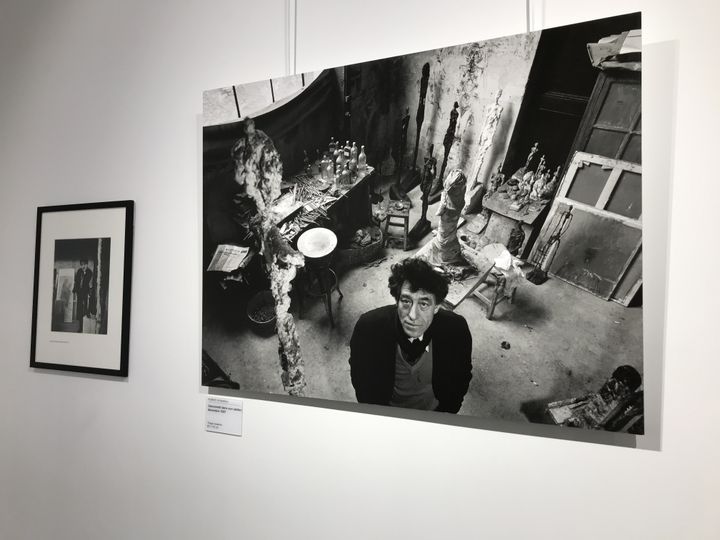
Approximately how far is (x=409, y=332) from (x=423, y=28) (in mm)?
710

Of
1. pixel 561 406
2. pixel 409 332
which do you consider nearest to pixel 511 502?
pixel 561 406

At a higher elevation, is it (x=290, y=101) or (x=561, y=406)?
(x=290, y=101)

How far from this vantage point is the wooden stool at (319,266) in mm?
1192

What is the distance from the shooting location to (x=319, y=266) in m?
1.20

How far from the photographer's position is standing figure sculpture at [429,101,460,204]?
1062 millimetres

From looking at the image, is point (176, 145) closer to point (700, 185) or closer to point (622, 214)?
point (622, 214)

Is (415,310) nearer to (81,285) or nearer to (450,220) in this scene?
(450,220)

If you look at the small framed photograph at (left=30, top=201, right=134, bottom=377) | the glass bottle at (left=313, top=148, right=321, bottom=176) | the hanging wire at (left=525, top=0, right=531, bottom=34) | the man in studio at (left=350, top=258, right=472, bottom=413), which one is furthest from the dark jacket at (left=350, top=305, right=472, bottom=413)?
the small framed photograph at (left=30, top=201, right=134, bottom=377)

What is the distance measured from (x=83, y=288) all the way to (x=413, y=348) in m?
1.15

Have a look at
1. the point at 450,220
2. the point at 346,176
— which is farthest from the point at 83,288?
the point at 450,220

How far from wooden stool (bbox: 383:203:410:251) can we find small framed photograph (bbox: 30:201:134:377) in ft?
2.87

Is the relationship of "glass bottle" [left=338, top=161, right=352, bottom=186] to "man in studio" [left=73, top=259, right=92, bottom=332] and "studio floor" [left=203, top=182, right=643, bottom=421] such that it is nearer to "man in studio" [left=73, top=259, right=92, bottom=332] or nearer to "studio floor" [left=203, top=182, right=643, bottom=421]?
"studio floor" [left=203, top=182, right=643, bottom=421]

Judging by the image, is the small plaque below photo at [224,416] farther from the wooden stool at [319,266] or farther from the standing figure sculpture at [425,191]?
the standing figure sculpture at [425,191]

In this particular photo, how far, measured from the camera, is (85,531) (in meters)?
1.60
